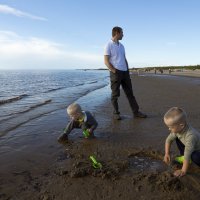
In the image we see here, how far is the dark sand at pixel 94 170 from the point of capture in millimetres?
3119

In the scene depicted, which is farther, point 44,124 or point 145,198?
point 44,124

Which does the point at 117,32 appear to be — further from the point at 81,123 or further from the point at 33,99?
the point at 33,99

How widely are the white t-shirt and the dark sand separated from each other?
1461 millimetres

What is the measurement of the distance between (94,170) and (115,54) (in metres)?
3.73

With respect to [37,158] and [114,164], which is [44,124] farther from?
[114,164]

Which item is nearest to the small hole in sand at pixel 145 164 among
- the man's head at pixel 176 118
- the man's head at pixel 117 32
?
the man's head at pixel 176 118

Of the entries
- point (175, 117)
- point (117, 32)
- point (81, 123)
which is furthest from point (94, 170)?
point (117, 32)

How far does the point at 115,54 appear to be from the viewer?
22.4 feet

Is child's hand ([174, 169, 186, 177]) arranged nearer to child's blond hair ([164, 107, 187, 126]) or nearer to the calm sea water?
child's blond hair ([164, 107, 187, 126])

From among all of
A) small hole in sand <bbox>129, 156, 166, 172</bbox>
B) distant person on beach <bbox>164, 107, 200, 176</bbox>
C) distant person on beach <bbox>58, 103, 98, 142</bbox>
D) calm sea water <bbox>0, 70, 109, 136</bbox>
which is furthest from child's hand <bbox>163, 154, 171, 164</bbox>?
calm sea water <bbox>0, 70, 109, 136</bbox>

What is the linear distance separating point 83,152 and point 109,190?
1.43 m

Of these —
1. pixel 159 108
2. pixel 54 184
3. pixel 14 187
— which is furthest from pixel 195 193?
pixel 159 108

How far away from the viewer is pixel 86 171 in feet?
11.8

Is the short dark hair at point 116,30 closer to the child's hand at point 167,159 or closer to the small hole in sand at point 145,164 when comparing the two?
the small hole in sand at point 145,164
